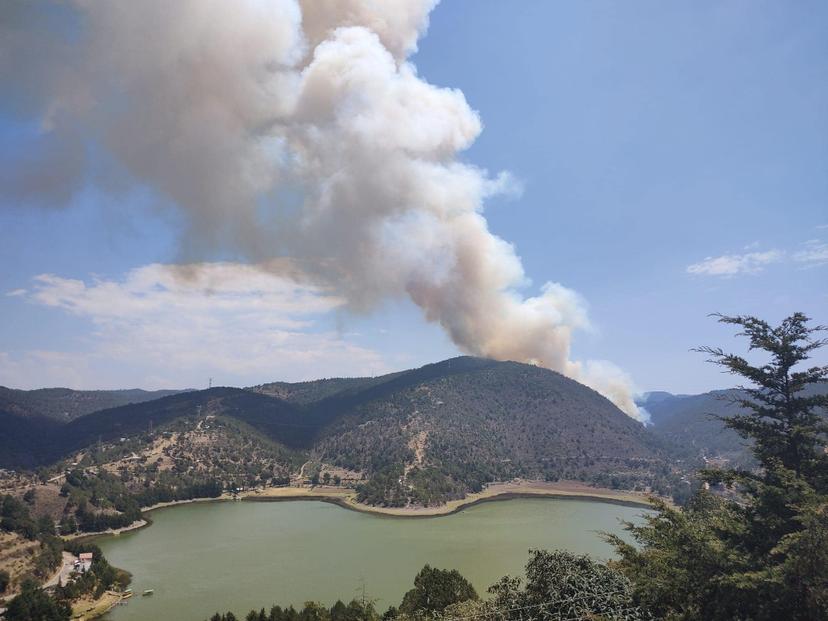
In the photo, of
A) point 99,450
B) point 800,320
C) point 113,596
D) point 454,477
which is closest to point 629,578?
point 800,320

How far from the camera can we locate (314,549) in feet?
248

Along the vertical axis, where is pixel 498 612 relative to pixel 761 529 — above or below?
below

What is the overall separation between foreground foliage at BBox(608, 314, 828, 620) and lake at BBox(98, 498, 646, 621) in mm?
17453

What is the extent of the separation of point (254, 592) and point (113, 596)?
1475 centimetres

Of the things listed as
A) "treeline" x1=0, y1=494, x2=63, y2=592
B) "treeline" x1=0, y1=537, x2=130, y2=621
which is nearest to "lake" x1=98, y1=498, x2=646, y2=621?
"treeline" x1=0, y1=537, x2=130, y2=621

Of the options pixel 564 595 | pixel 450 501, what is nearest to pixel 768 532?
pixel 564 595

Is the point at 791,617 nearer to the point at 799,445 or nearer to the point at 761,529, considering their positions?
the point at 761,529

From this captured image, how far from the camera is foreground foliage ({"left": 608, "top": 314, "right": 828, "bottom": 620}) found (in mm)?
14031

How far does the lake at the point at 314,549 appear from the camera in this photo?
53.2 metres

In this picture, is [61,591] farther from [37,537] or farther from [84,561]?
[37,537]

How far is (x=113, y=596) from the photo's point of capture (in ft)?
181

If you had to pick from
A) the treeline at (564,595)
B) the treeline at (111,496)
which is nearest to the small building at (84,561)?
the treeline at (111,496)

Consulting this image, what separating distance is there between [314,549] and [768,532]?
69.5 m

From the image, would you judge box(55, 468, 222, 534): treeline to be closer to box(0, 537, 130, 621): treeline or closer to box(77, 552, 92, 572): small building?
box(0, 537, 130, 621): treeline
